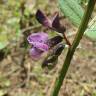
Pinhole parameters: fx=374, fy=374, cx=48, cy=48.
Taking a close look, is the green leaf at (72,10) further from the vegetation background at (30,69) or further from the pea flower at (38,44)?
the vegetation background at (30,69)

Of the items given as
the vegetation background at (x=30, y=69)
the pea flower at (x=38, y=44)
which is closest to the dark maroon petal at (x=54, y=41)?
the pea flower at (x=38, y=44)

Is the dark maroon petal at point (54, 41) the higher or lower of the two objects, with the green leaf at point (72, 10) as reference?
lower

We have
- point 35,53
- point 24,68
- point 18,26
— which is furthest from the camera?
point 18,26

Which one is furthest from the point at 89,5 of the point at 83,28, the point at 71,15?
the point at 71,15

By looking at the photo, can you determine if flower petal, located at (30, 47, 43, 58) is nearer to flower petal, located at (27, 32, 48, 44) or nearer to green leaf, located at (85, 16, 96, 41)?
flower petal, located at (27, 32, 48, 44)

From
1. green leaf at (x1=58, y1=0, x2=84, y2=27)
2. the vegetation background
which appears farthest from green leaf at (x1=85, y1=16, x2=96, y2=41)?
the vegetation background

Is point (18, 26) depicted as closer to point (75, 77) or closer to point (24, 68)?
point (24, 68)
